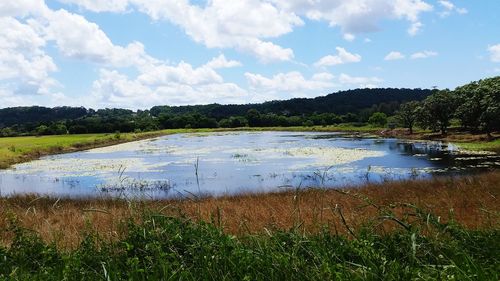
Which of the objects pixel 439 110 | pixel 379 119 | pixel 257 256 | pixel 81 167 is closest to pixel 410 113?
pixel 439 110

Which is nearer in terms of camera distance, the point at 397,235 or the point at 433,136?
the point at 397,235

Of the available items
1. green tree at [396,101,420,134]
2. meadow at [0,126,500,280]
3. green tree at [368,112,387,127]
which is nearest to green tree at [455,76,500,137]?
green tree at [396,101,420,134]

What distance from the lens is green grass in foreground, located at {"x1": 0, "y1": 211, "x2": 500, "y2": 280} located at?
382 centimetres

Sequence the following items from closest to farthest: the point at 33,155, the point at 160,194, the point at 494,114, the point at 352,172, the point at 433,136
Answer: the point at 160,194 → the point at 352,172 → the point at 494,114 → the point at 33,155 → the point at 433,136

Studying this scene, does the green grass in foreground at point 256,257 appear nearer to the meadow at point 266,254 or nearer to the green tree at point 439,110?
the meadow at point 266,254

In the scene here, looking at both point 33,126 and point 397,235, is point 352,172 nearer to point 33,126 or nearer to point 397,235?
point 397,235

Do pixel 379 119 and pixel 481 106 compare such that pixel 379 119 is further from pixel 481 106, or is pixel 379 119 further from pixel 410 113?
pixel 481 106

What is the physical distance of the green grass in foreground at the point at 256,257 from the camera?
12.5 feet

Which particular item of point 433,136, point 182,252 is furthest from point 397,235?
point 433,136

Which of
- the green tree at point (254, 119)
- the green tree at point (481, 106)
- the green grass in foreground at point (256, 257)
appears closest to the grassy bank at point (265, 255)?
the green grass in foreground at point (256, 257)

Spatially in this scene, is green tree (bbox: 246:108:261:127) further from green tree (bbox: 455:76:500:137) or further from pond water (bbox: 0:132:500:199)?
pond water (bbox: 0:132:500:199)

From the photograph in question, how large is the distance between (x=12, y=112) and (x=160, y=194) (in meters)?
186

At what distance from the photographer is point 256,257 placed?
4340mm

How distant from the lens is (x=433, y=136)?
77688 millimetres
